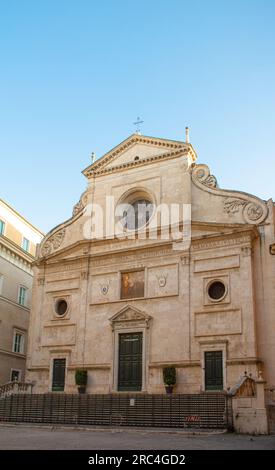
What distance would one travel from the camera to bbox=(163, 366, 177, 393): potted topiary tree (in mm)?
25688

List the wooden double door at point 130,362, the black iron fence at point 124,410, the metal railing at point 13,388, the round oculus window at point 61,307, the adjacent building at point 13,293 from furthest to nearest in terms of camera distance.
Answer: the adjacent building at point 13,293
the round oculus window at point 61,307
the metal railing at point 13,388
the wooden double door at point 130,362
the black iron fence at point 124,410

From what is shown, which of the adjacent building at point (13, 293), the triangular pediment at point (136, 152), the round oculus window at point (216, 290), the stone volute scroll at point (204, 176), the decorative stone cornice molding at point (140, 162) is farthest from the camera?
the adjacent building at point (13, 293)

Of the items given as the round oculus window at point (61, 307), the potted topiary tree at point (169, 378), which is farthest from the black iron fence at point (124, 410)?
the round oculus window at point (61, 307)

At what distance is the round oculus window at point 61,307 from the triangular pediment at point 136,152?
27.4 ft

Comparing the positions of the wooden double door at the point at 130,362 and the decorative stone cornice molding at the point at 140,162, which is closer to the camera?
the wooden double door at the point at 130,362

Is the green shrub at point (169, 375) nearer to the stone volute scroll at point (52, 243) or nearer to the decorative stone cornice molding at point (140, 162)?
the stone volute scroll at point (52, 243)

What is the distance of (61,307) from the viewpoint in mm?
31688

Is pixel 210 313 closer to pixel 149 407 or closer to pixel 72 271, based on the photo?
pixel 149 407

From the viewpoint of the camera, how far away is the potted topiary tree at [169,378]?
25.7 meters

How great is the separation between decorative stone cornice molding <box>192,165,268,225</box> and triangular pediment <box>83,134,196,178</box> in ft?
5.62

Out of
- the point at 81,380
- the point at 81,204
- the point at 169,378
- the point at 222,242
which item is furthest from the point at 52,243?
the point at 169,378

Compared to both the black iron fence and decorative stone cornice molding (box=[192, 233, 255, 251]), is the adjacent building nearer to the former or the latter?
the black iron fence

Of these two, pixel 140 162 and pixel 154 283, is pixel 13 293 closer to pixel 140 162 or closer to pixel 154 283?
pixel 154 283
